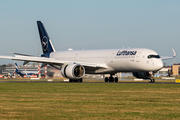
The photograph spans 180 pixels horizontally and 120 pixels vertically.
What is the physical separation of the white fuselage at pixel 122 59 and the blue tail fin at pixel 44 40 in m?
6.72

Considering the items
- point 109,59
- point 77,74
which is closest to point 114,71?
point 109,59

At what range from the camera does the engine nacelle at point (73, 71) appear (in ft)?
138

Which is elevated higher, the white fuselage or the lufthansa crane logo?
the lufthansa crane logo

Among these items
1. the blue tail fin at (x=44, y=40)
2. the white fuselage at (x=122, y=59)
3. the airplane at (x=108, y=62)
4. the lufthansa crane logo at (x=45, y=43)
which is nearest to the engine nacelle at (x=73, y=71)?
the airplane at (x=108, y=62)

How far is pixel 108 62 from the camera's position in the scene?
4478 cm

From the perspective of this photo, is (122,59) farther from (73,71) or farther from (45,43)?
(45,43)

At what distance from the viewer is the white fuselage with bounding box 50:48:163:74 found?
40969 mm

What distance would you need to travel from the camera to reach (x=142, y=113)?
12453 millimetres

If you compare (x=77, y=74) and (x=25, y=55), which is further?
(x=25, y=55)

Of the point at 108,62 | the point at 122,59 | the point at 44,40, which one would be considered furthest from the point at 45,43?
the point at 122,59

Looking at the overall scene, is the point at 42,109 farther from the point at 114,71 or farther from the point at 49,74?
the point at 49,74

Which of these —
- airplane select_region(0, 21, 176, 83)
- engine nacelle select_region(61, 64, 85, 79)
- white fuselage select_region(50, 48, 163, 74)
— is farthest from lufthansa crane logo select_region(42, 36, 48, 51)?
engine nacelle select_region(61, 64, 85, 79)

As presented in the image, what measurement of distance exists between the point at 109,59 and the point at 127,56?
123 inches

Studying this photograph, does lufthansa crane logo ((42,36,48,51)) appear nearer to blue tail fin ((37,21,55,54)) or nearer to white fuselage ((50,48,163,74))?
blue tail fin ((37,21,55,54))
